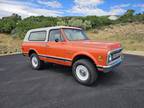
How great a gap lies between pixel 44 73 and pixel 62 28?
2359mm

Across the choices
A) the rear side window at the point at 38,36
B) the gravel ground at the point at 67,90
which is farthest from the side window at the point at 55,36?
the gravel ground at the point at 67,90

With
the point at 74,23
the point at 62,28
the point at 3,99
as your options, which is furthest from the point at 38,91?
the point at 74,23

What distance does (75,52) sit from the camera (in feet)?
19.4

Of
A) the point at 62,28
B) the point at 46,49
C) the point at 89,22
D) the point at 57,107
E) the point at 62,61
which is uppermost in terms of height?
the point at 89,22

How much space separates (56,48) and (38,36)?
1694 mm

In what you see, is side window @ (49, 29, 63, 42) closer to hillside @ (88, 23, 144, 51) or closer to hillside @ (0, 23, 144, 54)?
hillside @ (0, 23, 144, 54)

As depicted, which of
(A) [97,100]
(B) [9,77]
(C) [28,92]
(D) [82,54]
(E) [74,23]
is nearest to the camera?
(A) [97,100]

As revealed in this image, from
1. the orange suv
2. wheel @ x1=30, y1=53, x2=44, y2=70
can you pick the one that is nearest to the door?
the orange suv

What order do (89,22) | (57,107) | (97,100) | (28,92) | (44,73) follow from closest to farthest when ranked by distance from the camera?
(57,107) → (97,100) → (28,92) → (44,73) → (89,22)

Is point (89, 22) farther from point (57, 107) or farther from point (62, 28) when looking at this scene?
point (57, 107)

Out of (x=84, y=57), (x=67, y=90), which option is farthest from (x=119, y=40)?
(x=67, y=90)

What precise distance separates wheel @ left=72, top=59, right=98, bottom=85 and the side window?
4.53 feet

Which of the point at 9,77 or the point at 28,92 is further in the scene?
the point at 9,77

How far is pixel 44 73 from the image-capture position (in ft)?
24.6
